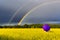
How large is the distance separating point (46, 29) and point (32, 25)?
23533mm

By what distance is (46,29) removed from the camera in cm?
2141

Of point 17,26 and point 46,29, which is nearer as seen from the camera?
point 46,29

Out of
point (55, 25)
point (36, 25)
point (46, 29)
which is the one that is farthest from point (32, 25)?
point (46, 29)

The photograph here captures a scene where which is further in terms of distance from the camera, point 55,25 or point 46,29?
point 55,25

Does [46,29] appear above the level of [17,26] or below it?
above

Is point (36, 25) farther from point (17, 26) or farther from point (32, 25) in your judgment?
point (17, 26)

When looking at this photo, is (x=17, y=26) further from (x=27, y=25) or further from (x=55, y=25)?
(x=55, y=25)

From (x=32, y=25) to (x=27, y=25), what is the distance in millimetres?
1139

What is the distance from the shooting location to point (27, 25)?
44844 millimetres

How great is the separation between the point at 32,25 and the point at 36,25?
1.10 m

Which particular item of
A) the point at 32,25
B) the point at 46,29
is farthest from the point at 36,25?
the point at 46,29

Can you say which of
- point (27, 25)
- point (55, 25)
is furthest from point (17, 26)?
point (55, 25)

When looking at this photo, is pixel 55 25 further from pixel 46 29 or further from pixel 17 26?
pixel 46 29

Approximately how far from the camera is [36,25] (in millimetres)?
45500
